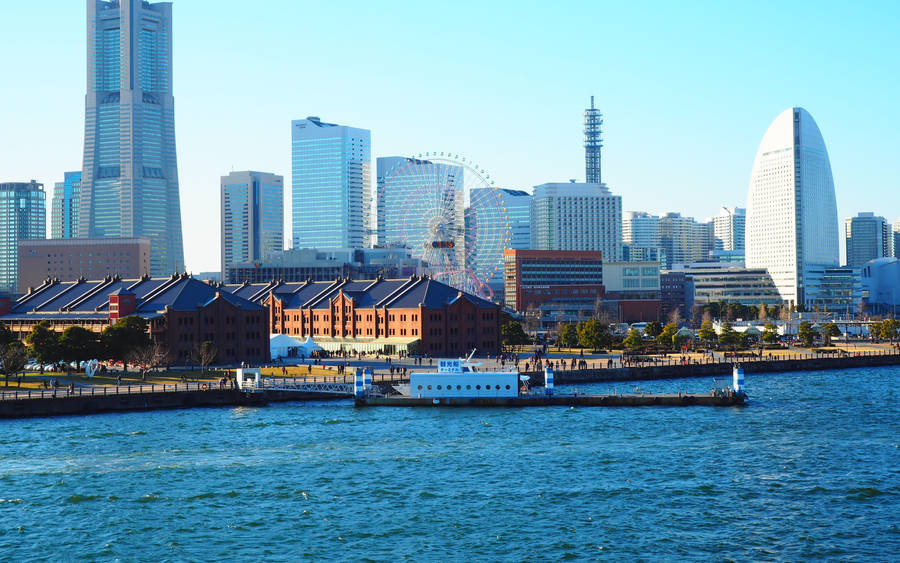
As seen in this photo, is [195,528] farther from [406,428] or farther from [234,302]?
[234,302]

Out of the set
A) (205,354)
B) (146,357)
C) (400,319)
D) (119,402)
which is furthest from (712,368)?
(119,402)

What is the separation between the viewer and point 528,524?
5944cm

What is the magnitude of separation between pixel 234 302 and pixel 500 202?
6838 centimetres

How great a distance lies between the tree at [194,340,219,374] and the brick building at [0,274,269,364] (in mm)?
1639

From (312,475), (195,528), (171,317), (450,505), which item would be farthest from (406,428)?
(171,317)

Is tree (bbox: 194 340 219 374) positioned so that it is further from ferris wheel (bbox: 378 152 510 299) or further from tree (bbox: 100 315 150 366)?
ferris wheel (bbox: 378 152 510 299)

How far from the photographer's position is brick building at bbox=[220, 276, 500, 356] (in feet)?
508

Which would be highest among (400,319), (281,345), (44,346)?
(400,319)

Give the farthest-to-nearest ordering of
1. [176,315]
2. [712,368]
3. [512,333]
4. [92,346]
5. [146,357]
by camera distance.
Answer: [512,333]
[712,368]
[176,315]
[146,357]
[92,346]

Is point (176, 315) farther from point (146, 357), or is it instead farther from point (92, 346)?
point (92, 346)

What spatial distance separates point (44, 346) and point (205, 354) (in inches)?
744

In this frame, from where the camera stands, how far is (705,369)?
142625mm

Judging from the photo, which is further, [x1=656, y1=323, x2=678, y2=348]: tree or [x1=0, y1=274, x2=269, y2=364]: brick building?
[x1=656, y1=323, x2=678, y2=348]: tree

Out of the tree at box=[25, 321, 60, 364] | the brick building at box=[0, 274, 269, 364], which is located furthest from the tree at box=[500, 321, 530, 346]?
the tree at box=[25, 321, 60, 364]
